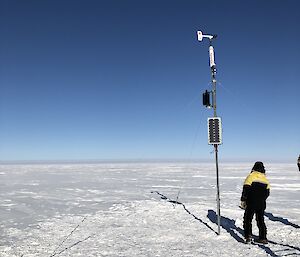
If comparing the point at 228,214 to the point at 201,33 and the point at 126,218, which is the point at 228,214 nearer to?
the point at 126,218

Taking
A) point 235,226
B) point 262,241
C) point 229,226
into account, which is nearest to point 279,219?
point 235,226

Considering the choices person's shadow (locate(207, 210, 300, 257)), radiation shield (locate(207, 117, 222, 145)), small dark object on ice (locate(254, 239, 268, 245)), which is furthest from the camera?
radiation shield (locate(207, 117, 222, 145))

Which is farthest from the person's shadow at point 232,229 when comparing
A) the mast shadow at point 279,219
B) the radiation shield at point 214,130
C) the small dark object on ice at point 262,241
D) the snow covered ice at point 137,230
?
the radiation shield at point 214,130

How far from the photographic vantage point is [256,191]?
6.68 meters

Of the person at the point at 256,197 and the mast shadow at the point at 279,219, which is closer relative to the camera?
the person at the point at 256,197

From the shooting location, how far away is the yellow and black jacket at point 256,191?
21.9ft

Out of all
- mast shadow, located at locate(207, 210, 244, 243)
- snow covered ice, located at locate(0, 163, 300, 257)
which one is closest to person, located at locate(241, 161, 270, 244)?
snow covered ice, located at locate(0, 163, 300, 257)

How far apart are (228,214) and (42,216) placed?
5.79m

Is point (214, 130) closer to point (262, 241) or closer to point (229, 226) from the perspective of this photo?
point (262, 241)

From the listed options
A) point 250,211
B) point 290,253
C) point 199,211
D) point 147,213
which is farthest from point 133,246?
point 199,211

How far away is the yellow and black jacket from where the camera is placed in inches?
263

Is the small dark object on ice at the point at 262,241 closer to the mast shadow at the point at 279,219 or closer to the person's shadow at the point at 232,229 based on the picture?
the person's shadow at the point at 232,229

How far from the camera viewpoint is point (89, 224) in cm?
905

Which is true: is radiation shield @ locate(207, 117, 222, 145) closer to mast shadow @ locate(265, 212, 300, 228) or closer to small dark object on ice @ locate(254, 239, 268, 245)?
small dark object on ice @ locate(254, 239, 268, 245)
